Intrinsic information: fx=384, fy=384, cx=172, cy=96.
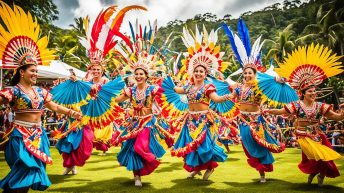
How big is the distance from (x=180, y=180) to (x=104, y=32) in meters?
2.89

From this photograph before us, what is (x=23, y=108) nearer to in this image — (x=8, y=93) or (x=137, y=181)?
(x=8, y=93)

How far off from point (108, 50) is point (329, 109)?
12.5 ft

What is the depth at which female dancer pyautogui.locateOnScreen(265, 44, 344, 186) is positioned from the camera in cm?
555

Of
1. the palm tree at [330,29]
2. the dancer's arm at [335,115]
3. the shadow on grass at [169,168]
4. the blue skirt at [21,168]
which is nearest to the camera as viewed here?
the blue skirt at [21,168]

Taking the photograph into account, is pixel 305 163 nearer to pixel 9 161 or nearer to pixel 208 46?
pixel 208 46

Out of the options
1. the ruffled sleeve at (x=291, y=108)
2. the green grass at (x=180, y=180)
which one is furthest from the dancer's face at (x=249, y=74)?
the green grass at (x=180, y=180)

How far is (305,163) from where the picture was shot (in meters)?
5.79

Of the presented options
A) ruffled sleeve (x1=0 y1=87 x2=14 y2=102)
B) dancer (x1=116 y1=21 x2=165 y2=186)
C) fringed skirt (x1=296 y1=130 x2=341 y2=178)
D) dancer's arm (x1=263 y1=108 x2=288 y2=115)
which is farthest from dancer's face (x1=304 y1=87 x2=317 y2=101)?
ruffled sleeve (x1=0 y1=87 x2=14 y2=102)

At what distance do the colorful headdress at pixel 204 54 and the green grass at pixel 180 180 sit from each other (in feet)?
6.15

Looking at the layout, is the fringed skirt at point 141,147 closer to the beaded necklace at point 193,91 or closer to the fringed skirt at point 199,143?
the fringed skirt at point 199,143

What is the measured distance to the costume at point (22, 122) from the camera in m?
4.22

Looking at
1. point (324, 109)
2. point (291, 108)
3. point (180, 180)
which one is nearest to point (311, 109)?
point (324, 109)

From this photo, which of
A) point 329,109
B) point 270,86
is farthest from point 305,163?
point 270,86

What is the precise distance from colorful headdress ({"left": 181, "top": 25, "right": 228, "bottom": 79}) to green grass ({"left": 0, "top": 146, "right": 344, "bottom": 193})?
187 centimetres
